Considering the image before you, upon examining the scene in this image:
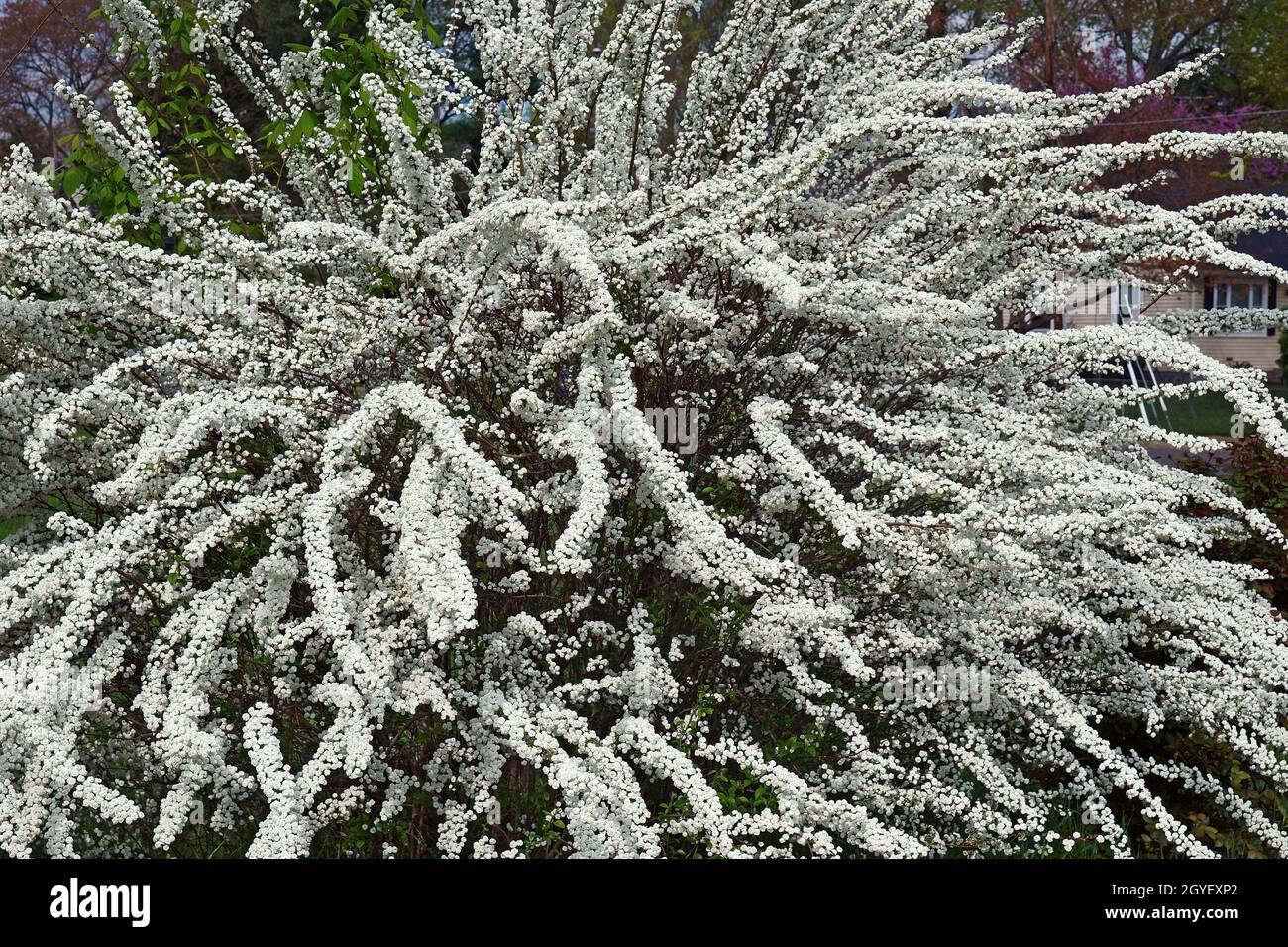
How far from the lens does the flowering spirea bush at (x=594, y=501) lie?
286 centimetres

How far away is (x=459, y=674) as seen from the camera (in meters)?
3.13

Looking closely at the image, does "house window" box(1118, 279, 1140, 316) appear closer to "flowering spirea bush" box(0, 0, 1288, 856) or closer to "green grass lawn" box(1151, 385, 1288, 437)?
"flowering spirea bush" box(0, 0, 1288, 856)

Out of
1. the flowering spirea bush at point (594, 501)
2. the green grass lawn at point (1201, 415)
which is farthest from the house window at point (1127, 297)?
the green grass lawn at point (1201, 415)

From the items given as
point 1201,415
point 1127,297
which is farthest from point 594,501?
point 1201,415

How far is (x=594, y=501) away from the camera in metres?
2.65

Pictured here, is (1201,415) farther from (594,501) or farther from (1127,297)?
(594,501)

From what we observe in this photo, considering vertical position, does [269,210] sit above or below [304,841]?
above

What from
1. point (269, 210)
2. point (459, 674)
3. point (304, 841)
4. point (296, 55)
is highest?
point (296, 55)

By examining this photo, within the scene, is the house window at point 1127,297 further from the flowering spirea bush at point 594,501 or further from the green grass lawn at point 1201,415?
the green grass lawn at point 1201,415

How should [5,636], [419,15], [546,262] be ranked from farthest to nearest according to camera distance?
[419,15]
[5,636]
[546,262]

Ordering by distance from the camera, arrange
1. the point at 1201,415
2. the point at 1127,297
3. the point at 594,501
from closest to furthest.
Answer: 1. the point at 594,501
2. the point at 1127,297
3. the point at 1201,415
